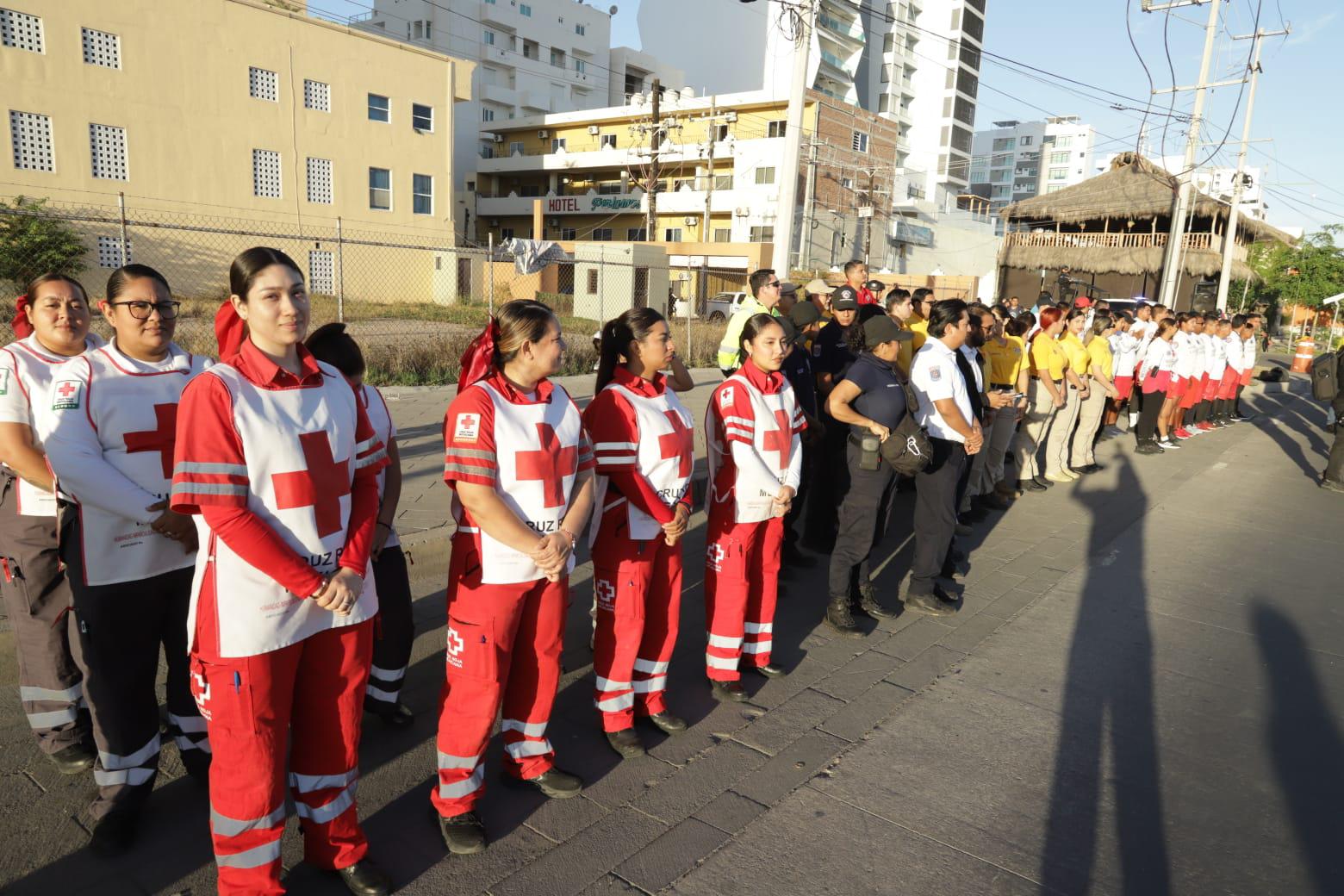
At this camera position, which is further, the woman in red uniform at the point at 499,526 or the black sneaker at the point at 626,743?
the black sneaker at the point at 626,743

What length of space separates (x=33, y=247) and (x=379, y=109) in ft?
42.7

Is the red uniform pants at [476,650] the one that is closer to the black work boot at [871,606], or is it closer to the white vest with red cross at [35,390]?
the white vest with red cross at [35,390]

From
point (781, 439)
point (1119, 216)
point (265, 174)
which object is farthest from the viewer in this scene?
point (1119, 216)

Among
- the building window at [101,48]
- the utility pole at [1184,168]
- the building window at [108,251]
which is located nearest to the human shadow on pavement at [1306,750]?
the utility pole at [1184,168]

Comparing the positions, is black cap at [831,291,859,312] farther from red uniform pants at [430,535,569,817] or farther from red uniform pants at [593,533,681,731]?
red uniform pants at [430,535,569,817]

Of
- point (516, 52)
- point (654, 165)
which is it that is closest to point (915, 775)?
point (654, 165)

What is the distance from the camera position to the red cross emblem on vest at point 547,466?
283cm

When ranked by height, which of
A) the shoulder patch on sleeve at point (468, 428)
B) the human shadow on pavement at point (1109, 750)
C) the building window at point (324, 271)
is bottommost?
the human shadow on pavement at point (1109, 750)

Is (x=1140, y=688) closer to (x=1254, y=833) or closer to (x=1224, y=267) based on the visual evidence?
(x=1254, y=833)

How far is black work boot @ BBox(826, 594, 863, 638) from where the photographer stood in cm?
491

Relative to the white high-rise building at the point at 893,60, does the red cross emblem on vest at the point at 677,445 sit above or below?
below

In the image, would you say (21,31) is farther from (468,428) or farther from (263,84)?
(468,428)

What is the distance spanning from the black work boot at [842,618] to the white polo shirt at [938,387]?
1201 mm

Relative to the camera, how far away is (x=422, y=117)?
3162cm
